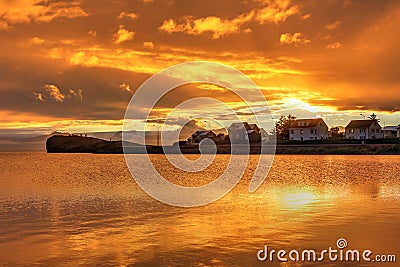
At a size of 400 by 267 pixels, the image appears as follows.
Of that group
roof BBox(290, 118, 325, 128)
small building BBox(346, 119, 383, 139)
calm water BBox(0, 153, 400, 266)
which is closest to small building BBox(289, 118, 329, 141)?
roof BBox(290, 118, 325, 128)

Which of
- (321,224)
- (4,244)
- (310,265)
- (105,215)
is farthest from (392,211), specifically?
(4,244)

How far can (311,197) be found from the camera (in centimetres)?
3428

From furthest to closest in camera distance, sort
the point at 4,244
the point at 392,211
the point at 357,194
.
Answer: the point at 357,194
the point at 392,211
the point at 4,244

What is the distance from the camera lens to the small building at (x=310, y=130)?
163500 mm

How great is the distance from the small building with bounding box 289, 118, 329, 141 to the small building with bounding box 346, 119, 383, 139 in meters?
8.31

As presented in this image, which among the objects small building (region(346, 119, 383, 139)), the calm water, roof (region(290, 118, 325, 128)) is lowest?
the calm water

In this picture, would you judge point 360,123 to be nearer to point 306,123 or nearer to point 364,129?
point 364,129

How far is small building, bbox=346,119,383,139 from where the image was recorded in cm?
15425

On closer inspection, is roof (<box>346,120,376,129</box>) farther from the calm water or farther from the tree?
the calm water

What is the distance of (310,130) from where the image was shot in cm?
16362

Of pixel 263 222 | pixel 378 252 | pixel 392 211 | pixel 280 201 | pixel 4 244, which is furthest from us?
pixel 280 201

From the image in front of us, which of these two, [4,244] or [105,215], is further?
[105,215]

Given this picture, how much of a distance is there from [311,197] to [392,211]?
27.4 feet

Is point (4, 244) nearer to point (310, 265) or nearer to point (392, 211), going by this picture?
point (310, 265)
